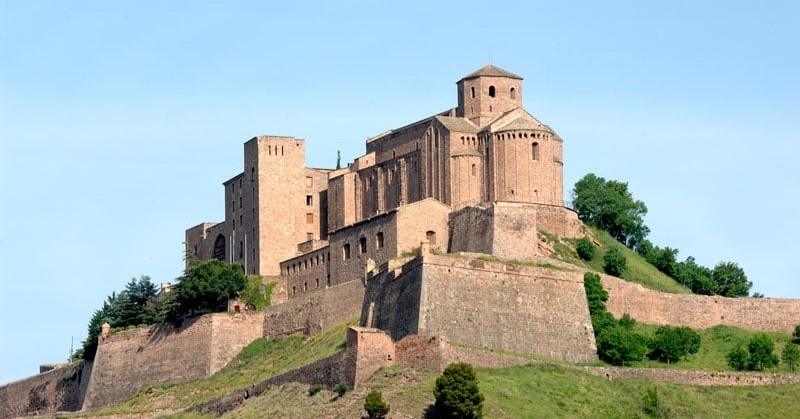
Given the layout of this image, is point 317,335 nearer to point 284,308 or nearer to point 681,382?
point 284,308

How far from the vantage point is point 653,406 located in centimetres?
7619

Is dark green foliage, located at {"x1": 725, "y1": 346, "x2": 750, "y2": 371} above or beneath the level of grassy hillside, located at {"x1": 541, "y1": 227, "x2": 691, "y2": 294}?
beneath

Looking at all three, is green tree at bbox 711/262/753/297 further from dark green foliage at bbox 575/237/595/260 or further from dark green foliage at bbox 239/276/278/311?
dark green foliage at bbox 239/276/278/311

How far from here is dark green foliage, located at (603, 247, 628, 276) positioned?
306ft

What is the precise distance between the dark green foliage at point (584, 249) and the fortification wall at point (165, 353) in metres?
14.4

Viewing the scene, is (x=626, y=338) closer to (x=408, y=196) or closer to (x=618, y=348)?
(x=618, y=348)

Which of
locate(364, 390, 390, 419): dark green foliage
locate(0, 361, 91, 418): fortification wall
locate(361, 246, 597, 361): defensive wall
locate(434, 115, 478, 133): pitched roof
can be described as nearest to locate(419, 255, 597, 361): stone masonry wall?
locate(361, 246, 597, 361): defensive wall

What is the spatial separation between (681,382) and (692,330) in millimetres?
8085

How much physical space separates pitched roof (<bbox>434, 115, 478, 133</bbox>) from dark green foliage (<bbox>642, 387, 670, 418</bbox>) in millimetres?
22211

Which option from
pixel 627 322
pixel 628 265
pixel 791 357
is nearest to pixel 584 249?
pixel 628 265

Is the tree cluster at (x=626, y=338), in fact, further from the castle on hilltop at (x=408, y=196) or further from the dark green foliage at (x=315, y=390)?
the dark green foliage at (x=315, y=390)

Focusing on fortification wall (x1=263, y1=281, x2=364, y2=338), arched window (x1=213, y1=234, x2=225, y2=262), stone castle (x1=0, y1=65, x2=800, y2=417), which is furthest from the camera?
arched window (x1=213, y1=234, x2=225, y2=262)

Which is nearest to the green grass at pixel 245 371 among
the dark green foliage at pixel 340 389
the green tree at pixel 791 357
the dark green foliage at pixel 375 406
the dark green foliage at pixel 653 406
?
the dark green foliage at pixel 340 389

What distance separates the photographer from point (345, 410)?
2894 inches
